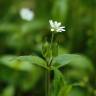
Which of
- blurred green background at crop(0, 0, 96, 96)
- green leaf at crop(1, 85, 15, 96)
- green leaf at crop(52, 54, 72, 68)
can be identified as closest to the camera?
green leaf at crop(52, 54, 72, 68)

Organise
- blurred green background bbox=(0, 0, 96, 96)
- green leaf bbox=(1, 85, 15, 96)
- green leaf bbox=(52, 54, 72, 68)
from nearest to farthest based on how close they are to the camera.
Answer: green leaf bbox=(52, 54, 72, 68), green leaf bbox=(1, 85, 15, 96), blurred green background bbox=(0, 0, 96, 96)

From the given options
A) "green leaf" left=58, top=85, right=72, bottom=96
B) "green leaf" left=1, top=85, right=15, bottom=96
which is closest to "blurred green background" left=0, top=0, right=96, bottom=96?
"green leaf" left=1, top=85, right=15, bottom=96

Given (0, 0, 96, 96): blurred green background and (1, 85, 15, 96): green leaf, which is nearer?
(1, 85, 15, 96): green leaf

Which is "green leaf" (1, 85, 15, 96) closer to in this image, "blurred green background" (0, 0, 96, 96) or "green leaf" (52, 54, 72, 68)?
"blurred green background" (0, 0, 96, 96)

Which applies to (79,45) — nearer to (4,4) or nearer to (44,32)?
(44,32)

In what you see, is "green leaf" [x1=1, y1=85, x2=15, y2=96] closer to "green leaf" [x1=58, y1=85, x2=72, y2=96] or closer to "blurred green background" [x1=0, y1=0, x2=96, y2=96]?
"blurred green background" [x1=0, y1=0, x2=96, y2=96]

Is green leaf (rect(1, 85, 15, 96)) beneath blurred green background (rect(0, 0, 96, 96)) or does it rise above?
beneath

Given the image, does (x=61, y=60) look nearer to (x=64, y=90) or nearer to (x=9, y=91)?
(x=64, y=90)

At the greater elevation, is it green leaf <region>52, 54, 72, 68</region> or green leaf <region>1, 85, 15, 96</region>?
green leaf <region>52, 54, 72, 68</region>

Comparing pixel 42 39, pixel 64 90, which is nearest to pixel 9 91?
pixel 42 39
